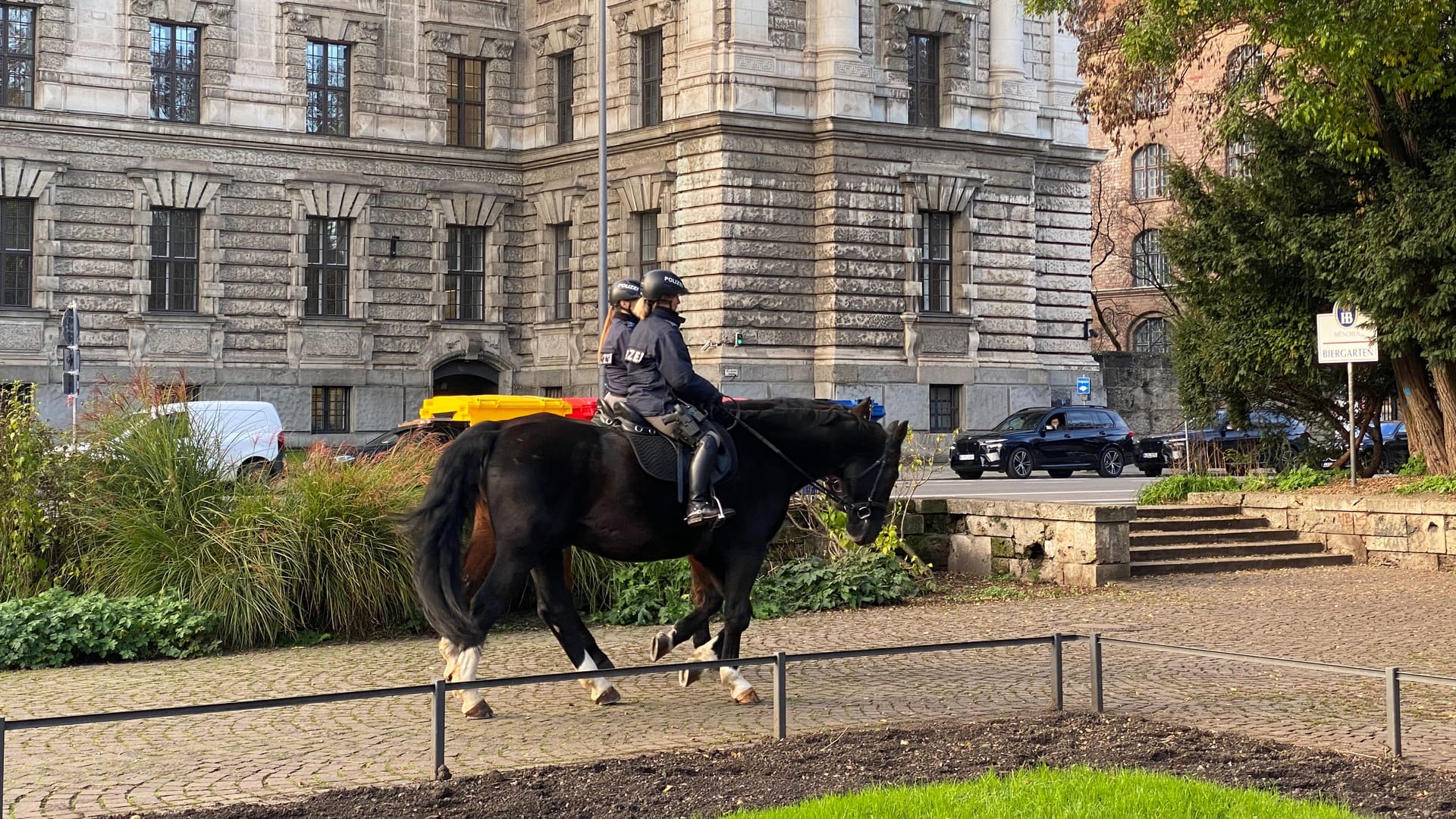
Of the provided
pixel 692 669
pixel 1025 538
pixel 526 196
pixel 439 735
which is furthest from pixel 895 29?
pixel 439 735

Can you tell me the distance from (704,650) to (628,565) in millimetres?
4118

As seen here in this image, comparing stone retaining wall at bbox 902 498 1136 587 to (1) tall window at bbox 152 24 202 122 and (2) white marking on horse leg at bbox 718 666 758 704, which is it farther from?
(1) tall window at bbox 152 24 202 122

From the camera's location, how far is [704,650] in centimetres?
1084

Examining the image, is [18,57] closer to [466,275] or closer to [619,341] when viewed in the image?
[466,275]

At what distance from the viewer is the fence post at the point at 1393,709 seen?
28.1 ft

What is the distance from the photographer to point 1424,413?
2186 cm

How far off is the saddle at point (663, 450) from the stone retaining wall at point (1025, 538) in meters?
7.65

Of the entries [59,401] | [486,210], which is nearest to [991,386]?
[486,210]

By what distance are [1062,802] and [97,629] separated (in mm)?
8028

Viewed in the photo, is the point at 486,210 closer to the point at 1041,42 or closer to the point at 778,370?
the point at 778,370

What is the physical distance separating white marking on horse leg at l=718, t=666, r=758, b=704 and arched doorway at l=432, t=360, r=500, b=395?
37.9 metres

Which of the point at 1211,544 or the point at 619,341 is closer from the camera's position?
the point at 619,341

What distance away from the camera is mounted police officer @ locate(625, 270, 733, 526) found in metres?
10.3

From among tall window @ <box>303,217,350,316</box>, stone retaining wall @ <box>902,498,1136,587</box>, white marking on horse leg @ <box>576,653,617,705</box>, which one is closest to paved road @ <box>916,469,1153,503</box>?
stone retaining wall @ <box>902,498,1136,587</box>
